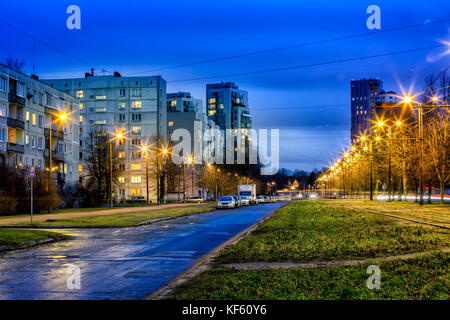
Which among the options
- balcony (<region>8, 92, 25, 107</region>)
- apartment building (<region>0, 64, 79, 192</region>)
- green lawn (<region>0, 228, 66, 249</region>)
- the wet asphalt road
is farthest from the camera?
balcony (<region>8, 92, 25, 107</region>)

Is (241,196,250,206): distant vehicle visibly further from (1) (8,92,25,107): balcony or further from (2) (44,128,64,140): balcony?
(1) (8,92,25,107): balcony

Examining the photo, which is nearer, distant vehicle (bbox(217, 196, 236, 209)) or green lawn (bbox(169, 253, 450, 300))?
green lawn (bbox(169, 253, 450, 300))

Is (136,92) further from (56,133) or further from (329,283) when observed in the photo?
(329,283)

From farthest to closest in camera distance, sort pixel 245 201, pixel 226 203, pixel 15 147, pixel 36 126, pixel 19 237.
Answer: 1. pixel 245 201
2. pixel 36 126
3. pixel 226 203
4. pixel 15 147
5. pixel 19 237

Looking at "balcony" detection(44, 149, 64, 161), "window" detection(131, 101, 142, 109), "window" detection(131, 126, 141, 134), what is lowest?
"balcony" detection(44, 149, 64, 161)

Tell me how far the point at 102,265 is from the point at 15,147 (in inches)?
1917

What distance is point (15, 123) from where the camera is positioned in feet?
187

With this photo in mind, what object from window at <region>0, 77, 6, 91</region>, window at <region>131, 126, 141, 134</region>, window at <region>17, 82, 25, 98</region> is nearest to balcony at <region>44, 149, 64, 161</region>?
window at <region>17, 82, 25, 98</region>

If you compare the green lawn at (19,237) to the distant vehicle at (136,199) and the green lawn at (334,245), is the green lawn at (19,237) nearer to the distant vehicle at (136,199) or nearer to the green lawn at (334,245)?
the green lawn at (334,245)

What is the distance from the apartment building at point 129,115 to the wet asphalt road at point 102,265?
81.6 metres

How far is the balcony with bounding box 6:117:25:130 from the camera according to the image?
5584cm

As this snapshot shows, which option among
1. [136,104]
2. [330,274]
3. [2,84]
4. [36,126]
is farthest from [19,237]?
[136,104]

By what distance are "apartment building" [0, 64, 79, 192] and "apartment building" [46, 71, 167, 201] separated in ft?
89.4

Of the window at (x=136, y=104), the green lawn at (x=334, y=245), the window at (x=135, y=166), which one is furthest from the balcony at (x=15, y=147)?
the green lawn at (x=334, y=245)
